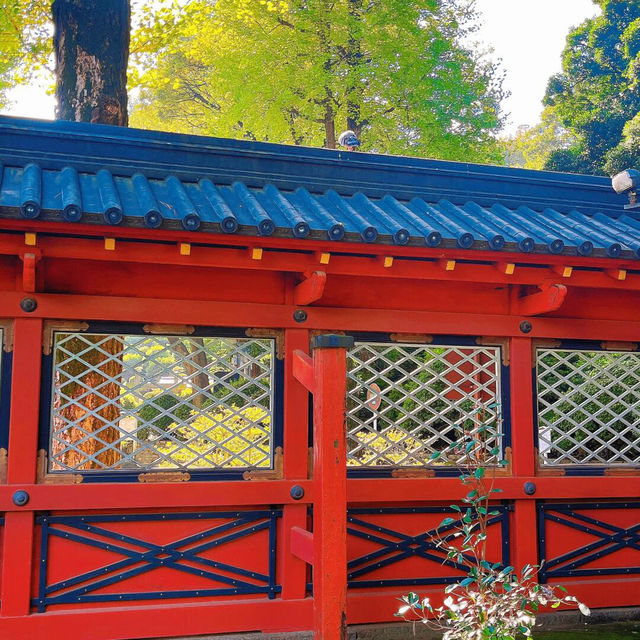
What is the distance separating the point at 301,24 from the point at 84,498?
15749 millimetres

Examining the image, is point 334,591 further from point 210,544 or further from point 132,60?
point 132,60

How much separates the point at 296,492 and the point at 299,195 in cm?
224

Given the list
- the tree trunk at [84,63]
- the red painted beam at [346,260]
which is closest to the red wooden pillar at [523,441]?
the red painted beam at [346,260]

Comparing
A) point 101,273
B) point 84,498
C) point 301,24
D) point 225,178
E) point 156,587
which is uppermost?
point 301,24

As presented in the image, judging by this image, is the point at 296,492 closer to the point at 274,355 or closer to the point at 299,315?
the point at 274,355

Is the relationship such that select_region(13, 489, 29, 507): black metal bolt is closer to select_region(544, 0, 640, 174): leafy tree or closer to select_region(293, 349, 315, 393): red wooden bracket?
select_region(293, 349, 315, 393): red wooden bracket

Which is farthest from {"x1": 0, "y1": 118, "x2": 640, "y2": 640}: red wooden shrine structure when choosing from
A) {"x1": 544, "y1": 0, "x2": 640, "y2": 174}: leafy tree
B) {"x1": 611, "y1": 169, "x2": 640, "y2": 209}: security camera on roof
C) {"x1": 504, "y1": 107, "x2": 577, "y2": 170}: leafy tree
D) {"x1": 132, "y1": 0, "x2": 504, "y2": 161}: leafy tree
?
{"x1": 504, "y1": 107, "x2": 577, "y2": 170}: leafy tree

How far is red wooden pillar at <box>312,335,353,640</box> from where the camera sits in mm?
4172

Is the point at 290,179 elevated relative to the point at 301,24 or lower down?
lower down

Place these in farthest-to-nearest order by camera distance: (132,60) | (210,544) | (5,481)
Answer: (132,60) < (210,544) < (5,481)

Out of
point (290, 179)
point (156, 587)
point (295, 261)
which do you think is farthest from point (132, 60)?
point (156, 587)

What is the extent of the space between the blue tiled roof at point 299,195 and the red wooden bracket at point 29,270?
14.6 inches

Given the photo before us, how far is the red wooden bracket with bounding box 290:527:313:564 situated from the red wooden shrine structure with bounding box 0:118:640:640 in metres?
0.03

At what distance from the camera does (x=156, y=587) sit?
507 cm
